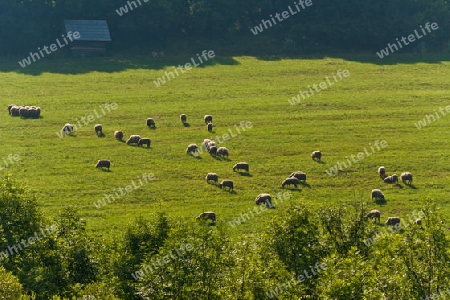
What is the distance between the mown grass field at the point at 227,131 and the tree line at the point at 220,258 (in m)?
2.58

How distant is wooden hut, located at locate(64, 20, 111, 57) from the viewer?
84.1m

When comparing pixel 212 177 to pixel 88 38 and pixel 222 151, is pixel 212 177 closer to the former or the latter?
pixel 222 151

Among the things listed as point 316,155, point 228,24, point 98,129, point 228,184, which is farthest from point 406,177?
point 228,24

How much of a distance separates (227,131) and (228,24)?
38.5 meters

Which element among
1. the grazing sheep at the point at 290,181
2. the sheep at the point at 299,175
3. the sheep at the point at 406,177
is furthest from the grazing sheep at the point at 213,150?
the sheep at the point at 406,177

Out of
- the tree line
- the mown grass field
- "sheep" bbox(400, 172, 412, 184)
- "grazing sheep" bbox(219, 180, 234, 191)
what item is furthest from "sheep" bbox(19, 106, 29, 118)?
"sheep" bbox(400, 172, 412, 184)

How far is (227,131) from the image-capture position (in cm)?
Result: 5759

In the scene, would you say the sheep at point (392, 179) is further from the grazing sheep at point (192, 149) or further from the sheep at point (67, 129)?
the sheep at point (67, 129)

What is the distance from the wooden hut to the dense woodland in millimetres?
2152

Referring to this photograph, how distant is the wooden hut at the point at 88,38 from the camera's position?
84062mm

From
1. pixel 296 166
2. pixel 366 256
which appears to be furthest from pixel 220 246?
pixel 296 166

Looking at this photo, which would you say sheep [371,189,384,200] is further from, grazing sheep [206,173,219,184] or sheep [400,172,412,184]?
grazing sheep [206,173,219,184]

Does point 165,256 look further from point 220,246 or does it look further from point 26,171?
point 26,171

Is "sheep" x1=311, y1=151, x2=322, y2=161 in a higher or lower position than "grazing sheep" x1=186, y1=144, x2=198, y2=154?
lower
